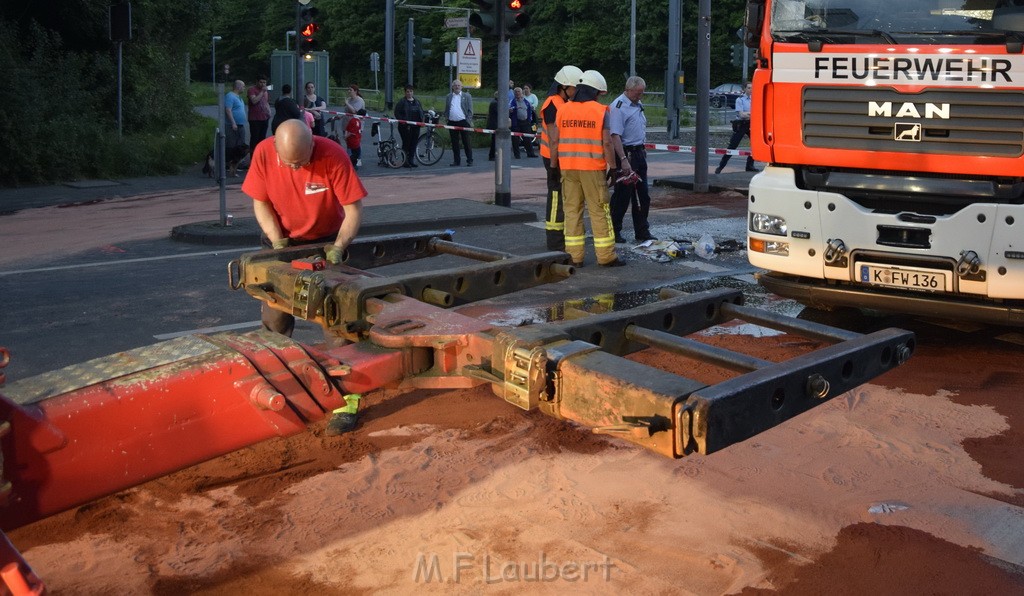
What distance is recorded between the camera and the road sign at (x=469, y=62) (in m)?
25.1

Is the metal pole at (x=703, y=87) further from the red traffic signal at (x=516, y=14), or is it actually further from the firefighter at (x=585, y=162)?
the firefighter at (x=585, y=162)

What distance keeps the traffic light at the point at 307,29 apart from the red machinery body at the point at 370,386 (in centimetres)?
1812

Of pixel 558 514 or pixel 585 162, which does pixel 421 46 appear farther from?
pixel 558 514

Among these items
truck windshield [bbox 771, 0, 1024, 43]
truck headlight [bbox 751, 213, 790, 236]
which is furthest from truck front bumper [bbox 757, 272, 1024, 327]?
truck windshield [bbox 771, 0, 1024, 43]

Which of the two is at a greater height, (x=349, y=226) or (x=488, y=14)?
(x=488, y=14)

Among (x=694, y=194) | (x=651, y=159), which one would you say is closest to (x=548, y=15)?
(x=651, y=159)

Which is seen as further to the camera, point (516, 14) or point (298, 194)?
point (516, 14)

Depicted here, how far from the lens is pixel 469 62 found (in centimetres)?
2533

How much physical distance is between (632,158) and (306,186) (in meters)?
7.48

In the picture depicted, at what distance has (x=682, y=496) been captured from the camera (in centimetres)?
494

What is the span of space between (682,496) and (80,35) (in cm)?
2656

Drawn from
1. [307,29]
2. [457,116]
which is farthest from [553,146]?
[457,116]

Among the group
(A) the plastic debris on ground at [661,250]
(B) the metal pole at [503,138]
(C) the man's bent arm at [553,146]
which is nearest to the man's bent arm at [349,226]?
(C) the man's bent arm at [553,146]

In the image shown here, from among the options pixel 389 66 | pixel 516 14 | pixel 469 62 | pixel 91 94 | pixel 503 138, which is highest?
pixel 389 66
